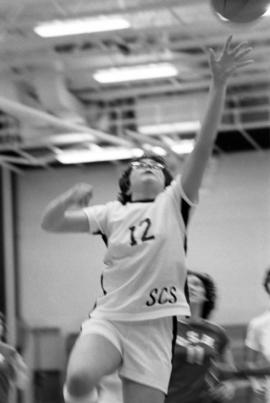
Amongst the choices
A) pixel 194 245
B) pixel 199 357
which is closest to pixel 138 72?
pixel 194 245

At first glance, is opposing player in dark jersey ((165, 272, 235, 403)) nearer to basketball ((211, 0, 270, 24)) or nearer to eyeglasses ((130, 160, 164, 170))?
eyeglasses ((130, 160, 164, 170))

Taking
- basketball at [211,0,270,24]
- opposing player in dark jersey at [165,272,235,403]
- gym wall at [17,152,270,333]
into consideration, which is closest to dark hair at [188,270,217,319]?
opposing player in dark jersey at [165,272,235,403]

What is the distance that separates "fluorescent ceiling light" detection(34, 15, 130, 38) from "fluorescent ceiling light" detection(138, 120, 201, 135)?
11.8 ft

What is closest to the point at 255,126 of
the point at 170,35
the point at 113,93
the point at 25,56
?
the point at 113,93

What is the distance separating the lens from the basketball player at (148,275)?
12.9ft

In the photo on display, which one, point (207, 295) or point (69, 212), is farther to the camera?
point (207, 295)

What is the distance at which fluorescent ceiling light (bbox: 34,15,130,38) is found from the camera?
980 cm

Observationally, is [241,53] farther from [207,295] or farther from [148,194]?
[207,295]

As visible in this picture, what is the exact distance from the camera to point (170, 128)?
44.4 ft

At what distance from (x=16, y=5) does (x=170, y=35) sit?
2.08 metres

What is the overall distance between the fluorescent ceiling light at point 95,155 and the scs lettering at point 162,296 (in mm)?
9343

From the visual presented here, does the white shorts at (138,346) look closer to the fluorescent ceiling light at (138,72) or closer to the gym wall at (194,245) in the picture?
the fluorescent ceiling light at (138,72)

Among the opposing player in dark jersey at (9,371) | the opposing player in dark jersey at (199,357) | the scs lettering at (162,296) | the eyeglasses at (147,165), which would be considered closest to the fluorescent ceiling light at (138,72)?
the opposing player in dark jersey at (199,357)

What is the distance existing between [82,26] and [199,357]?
17.4 feet
